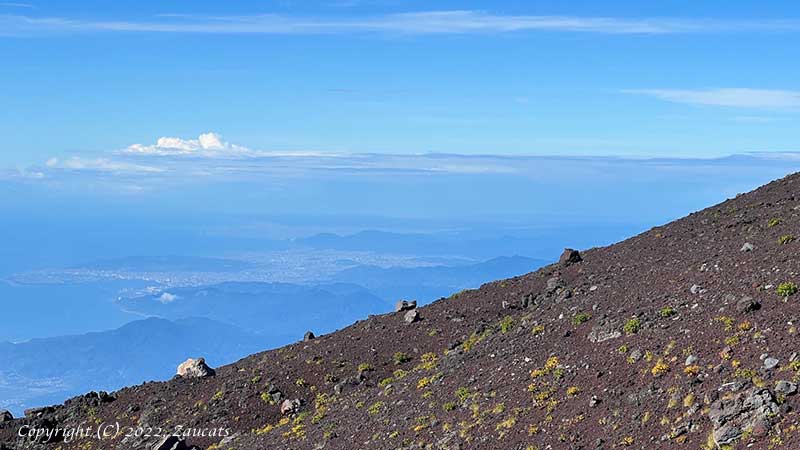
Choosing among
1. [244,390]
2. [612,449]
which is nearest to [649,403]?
[612,449]

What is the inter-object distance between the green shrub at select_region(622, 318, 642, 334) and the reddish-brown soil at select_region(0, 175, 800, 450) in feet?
0.36

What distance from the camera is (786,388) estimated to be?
67.6 ft

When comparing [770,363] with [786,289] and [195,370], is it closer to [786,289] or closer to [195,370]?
[786,289]

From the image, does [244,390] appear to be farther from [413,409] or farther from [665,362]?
[665,362]

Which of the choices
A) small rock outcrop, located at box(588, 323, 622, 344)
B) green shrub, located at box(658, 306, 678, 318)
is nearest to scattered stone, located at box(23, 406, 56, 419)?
small rock outcrop, located at box(588, 323, 622, 344)

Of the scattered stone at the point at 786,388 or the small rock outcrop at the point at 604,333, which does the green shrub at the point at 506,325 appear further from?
the scattered stone at the point at 786,388

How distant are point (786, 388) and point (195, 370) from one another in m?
30.7

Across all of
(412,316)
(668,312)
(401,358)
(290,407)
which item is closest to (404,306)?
(412,316)

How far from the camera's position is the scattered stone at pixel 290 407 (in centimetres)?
3659

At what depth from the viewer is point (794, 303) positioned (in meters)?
25.5

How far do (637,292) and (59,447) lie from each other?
26583 mm

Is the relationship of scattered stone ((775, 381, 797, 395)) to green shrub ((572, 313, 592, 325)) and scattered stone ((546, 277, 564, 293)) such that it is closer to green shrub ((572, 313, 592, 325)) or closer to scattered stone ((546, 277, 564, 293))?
green shrub ((572, 313, 592, 325))

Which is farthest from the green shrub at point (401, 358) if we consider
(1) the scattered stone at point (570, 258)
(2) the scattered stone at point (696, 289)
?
(2) the scattered stone at point (696, 289)

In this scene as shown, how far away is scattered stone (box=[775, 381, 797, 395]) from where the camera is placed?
67.1 feet
